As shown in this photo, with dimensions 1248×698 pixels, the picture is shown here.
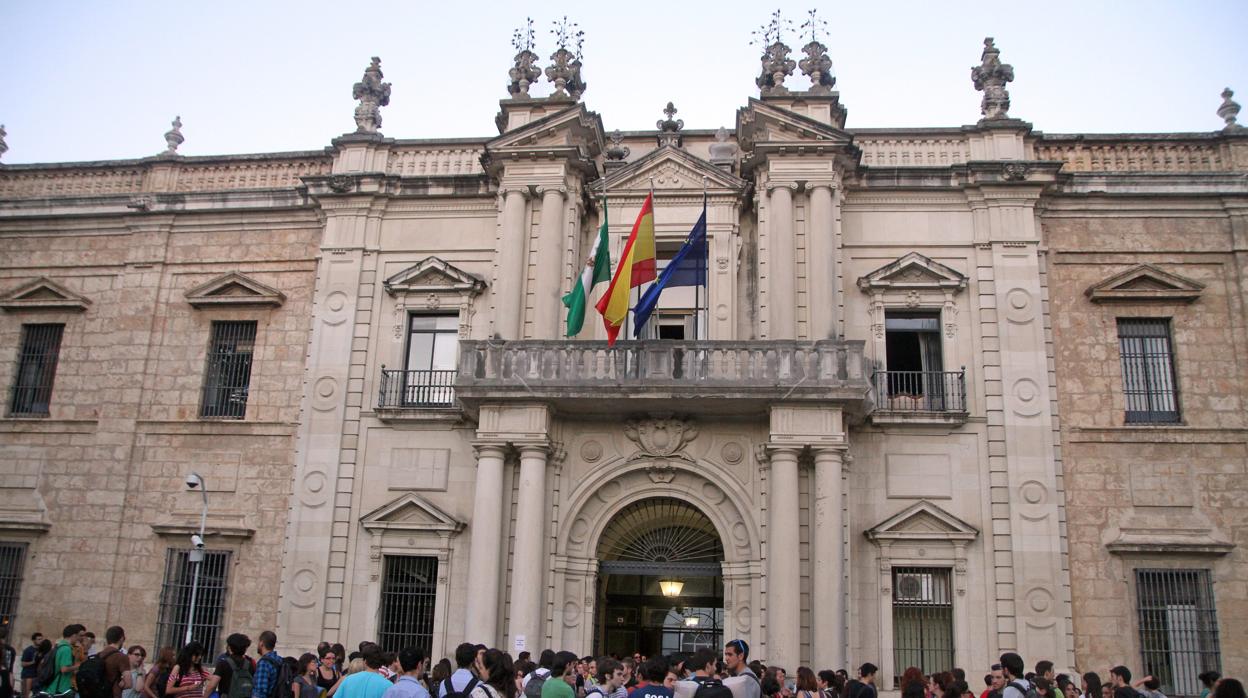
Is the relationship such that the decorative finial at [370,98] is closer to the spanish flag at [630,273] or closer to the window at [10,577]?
the spanish flag at [630,273]

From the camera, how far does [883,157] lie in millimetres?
21984

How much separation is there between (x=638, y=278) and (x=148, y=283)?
1173cm

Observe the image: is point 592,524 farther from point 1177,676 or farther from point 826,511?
point 1177,676

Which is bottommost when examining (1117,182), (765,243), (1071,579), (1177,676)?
(1177,676)

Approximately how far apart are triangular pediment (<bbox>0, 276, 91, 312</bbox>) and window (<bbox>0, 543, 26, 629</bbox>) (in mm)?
5355

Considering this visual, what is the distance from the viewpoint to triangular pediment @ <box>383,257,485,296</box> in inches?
862

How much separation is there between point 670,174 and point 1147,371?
1029 cm

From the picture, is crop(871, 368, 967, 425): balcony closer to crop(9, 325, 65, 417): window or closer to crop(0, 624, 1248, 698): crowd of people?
crop(0, 624, 1248, 698): crowd of people

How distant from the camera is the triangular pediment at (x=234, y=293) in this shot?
74.5ft

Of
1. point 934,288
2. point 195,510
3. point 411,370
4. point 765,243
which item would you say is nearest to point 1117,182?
point 934,288

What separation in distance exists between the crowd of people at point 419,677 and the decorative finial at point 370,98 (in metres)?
14.0

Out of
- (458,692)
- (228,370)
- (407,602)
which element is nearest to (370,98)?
(228,370)

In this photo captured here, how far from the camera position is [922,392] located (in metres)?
20.5

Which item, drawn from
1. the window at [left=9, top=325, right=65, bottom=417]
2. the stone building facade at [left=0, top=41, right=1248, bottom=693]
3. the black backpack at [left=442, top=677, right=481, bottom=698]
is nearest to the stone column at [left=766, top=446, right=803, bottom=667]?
the stone building facade at [left=0, top=41, right=1248, bottom=693]
